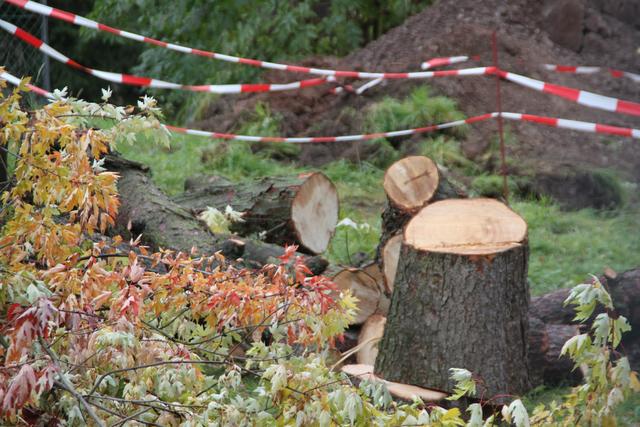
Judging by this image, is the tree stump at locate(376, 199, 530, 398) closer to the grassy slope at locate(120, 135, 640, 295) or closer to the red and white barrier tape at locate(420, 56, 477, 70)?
the grassy slope at locate(120, 135, 640, 295)

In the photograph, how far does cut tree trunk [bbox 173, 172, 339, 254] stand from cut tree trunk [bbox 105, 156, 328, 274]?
1.76 feet

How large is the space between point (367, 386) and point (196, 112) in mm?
9648

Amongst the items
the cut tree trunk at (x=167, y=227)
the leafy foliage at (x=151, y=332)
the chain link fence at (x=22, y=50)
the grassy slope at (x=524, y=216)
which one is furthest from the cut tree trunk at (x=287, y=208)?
the chain link fence at (x=22, y=50)

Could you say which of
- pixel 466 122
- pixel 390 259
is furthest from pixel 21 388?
pixel 466 122

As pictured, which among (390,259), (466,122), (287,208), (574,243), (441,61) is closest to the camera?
(390,259)

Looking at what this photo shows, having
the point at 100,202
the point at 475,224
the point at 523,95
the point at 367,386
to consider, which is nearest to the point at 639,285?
the point at 475,224

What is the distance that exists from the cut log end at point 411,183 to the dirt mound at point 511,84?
386cm

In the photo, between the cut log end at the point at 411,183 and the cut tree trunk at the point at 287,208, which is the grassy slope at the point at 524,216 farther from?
the cut log end at the point at 411,183

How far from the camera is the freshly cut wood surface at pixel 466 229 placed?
470 cm

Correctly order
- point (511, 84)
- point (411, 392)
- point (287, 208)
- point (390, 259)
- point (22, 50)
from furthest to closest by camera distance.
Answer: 1. point (511, 84)
2. point (22, 50)
3. point (287, 208)
4. point (390, 259)
5. point (411, 392)

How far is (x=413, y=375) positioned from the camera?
4691 mm

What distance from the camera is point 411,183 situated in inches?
240

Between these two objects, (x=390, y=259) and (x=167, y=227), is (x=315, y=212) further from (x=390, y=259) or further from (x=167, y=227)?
(x=167, y=227)

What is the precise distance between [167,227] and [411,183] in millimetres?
1556
